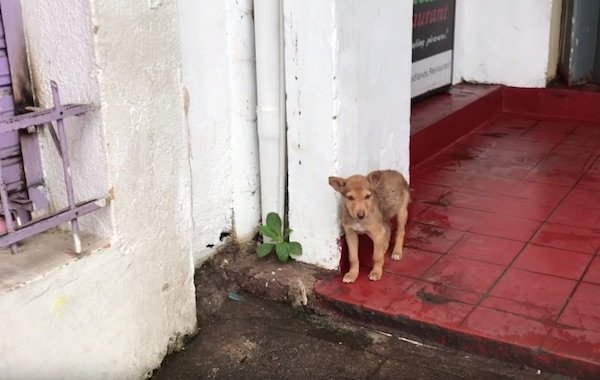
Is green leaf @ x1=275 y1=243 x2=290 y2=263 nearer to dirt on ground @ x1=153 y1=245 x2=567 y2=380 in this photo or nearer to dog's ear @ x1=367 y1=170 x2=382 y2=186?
dirt on ground @ x1=153 y1=245 x2=567 y2=380

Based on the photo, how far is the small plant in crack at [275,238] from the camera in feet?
13.4

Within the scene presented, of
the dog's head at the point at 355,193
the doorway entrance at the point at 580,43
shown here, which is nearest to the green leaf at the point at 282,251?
the dog's head at the point at 355,193

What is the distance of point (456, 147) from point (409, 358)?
295 cm

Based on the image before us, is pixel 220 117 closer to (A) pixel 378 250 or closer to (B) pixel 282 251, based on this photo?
(B) pixel 282 251

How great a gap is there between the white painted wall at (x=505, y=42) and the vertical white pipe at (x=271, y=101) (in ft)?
11.4

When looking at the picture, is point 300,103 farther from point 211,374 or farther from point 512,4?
point 512,4

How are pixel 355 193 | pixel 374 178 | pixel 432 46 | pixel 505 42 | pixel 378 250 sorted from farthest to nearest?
pixel 505 42 < pixel 432 46 < pixel 378 250 < pixel 374 178 < pixel 355 193

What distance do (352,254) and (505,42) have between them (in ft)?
12.3

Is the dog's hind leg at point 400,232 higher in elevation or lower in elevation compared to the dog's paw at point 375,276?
higher

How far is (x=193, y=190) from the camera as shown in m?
3.94

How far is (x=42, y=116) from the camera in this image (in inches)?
112

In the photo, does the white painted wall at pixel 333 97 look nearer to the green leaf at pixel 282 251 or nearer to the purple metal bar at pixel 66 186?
the green leaf at pixel 282 251

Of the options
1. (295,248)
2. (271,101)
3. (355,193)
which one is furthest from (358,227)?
(271,101)

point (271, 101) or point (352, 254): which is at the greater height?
point (271, 101)
